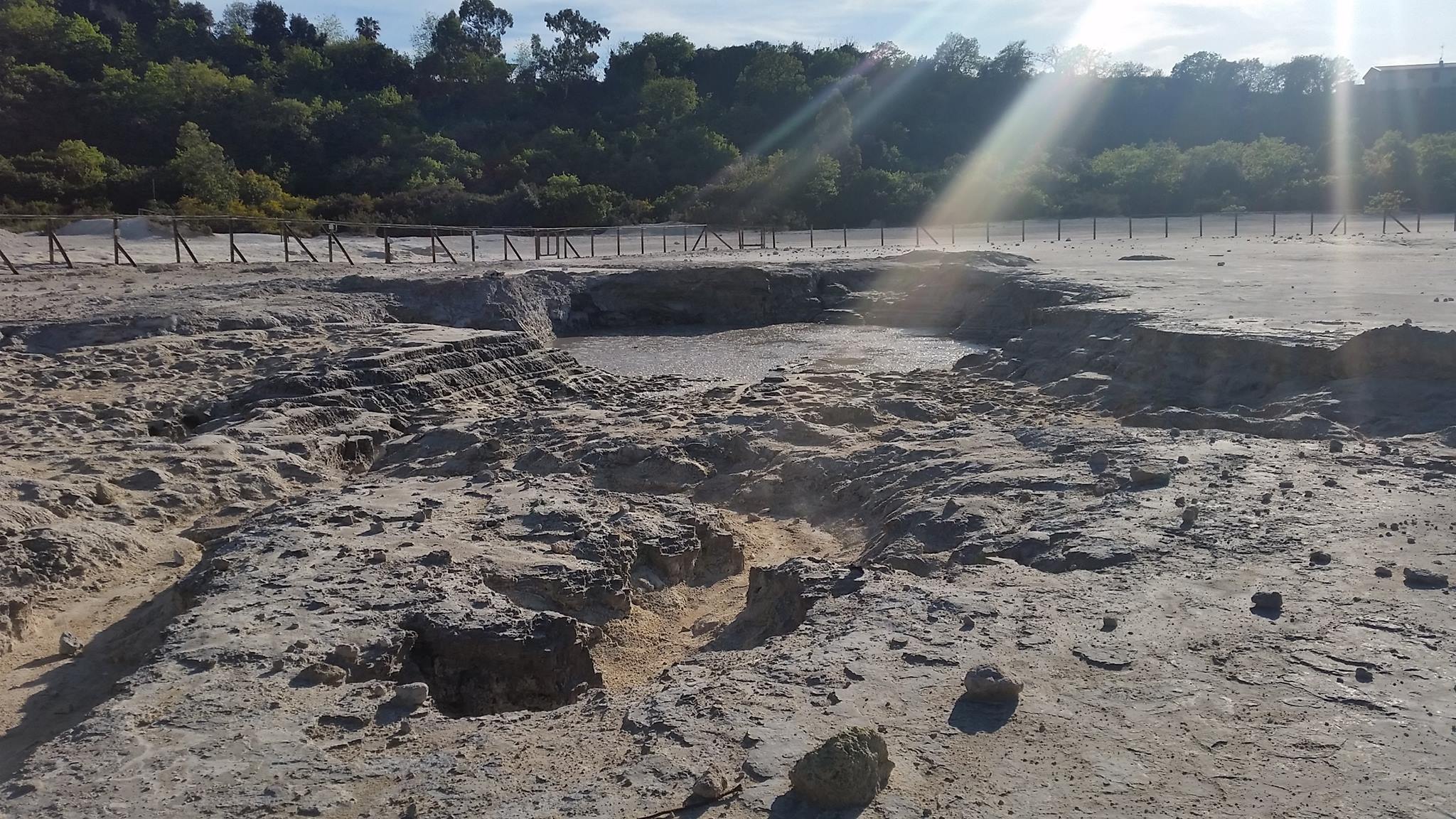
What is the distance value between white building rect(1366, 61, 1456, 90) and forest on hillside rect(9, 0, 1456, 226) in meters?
4.51

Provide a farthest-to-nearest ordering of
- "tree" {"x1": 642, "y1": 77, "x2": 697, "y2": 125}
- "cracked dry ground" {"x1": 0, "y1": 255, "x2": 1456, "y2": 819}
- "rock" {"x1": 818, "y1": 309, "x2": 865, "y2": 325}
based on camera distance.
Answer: "tree" {"x1": 642, "y1": 77, "x2": 697, "y2": 125}
"rock" {"x1": 818, "y1": 309, "x2": 865, "y2": 325}
"cracked dry ground" {"x1": 0, "y1": 255, "x2": 1456, "y2": 819}

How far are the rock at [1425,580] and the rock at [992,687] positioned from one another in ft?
6.08

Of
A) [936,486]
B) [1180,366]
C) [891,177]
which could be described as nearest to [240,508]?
A: [936,486]

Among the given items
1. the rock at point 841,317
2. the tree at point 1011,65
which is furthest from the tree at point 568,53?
the rock at point 841,317

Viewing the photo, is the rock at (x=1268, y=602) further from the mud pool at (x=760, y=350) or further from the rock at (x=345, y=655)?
the mud pool at (x=760, y=350)

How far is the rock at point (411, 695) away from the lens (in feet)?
12.1

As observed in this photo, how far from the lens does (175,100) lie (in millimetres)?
41500

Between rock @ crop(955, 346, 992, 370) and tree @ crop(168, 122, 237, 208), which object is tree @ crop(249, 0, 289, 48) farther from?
rock @ crop(955, 346, 992, 370)

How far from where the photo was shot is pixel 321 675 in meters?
3.87

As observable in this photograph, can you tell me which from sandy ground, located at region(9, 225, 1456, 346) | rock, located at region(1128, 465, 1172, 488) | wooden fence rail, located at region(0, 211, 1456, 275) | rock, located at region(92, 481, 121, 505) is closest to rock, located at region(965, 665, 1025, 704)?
rock, located at region(1128, 465, 1172, 488)

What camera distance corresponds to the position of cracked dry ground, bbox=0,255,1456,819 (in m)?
3.06

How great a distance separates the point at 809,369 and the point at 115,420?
21.2 feet

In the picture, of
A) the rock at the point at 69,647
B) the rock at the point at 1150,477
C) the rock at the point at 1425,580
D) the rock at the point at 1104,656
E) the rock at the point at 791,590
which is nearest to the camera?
the rock at the point at 1104,656

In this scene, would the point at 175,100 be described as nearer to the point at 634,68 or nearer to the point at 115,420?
the point at 634,68
